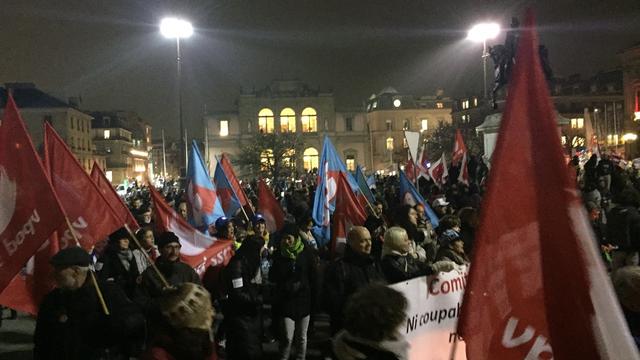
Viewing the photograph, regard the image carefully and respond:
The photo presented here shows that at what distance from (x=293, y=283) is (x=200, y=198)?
13.9 feet

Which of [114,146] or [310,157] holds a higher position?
[114,146]

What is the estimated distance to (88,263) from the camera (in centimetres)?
383

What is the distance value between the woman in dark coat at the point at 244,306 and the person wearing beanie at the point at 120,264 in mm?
1466

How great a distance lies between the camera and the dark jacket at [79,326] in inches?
144

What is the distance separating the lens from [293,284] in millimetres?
6125

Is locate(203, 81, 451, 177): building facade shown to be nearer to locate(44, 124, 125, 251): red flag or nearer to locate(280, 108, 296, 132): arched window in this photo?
locate(280, 108, 296, 132): arched window

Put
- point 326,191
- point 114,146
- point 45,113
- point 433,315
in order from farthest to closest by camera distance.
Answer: point 114,146 → point 45,113 → point 326,191 → point 433,315

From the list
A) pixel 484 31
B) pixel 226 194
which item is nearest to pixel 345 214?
pixel 226 194

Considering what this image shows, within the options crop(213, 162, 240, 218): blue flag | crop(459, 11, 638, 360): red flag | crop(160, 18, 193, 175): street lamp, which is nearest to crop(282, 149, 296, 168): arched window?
crop(160, 18, 193, 175): street lamp

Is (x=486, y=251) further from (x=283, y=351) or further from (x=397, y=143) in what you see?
(x=397, y=143)

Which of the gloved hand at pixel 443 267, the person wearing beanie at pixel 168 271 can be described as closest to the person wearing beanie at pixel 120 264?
the person wearing beanie at pixel 168 271

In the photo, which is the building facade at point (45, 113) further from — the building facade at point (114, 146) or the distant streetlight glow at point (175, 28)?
the distant streetlight glow at point (175, 28)

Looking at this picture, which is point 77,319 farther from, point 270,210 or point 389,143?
point 389,143

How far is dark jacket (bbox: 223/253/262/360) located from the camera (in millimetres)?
4652
